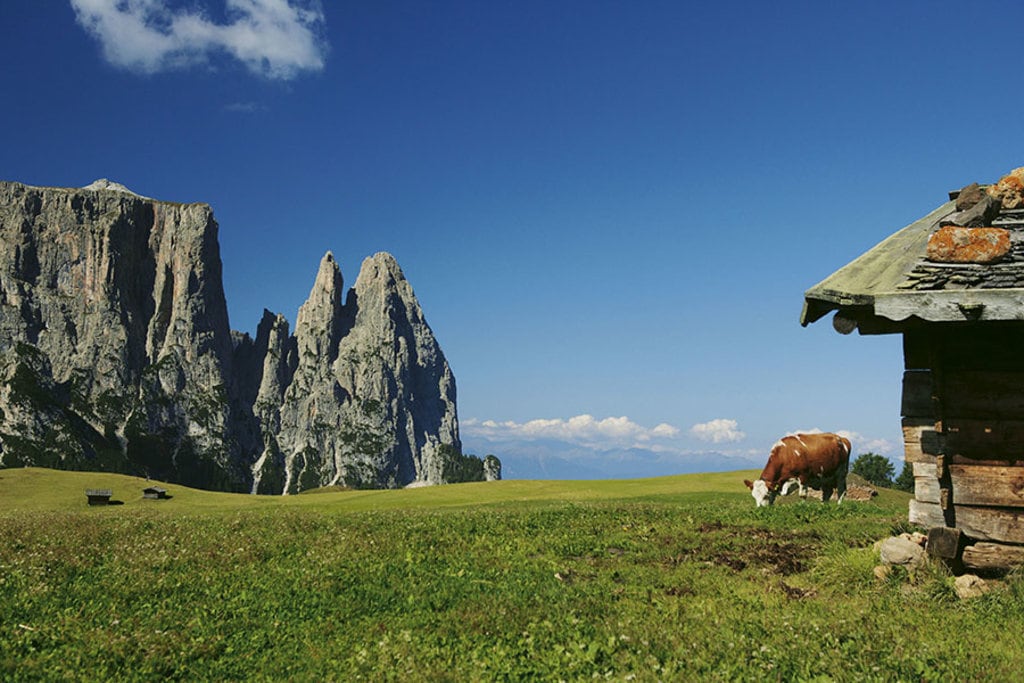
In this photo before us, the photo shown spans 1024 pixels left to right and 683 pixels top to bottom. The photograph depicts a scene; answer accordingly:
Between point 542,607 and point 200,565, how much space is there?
8109 millimetres

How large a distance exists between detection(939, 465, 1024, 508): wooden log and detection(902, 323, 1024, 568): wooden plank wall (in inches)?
0.5

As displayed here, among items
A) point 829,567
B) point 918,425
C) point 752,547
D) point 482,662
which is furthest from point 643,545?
point 482,662

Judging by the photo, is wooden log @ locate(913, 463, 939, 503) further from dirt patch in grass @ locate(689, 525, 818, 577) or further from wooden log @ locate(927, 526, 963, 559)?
dirt patch in grass @ locate(689, 525, 818, 577)

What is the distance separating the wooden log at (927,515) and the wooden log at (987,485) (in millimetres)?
327

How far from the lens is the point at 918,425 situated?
1217 cm

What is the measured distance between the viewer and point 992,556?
453 inches

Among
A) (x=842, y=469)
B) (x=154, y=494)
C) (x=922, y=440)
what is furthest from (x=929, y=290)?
(x=154, y=494)

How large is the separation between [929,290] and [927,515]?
396 centimetres

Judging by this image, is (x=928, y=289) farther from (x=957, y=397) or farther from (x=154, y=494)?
(x=154, y=494)

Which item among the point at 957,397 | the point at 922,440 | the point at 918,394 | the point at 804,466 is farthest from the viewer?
the point at 804,466

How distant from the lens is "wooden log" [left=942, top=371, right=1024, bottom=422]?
449 inches

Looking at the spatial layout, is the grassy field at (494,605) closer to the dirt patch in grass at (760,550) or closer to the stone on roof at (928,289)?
the dirt patch in grass at (760,550)

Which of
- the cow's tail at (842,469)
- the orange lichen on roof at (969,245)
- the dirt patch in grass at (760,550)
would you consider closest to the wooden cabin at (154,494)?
the cow's tail at (842,469)

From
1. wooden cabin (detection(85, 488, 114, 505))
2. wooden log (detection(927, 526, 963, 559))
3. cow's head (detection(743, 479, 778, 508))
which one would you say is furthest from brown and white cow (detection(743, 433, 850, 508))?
wooden cabin (detection(85, 488, 114, 505))
